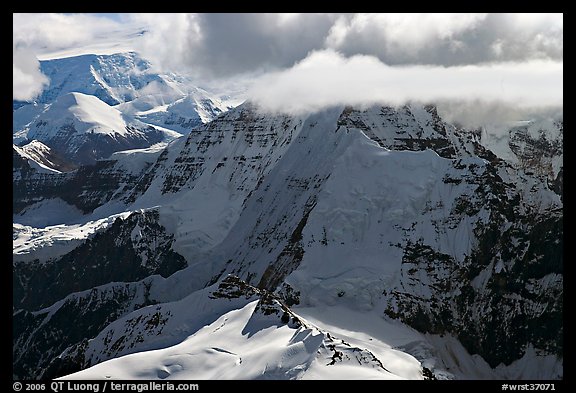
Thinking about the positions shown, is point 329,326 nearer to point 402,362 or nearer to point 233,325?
point 402,362
